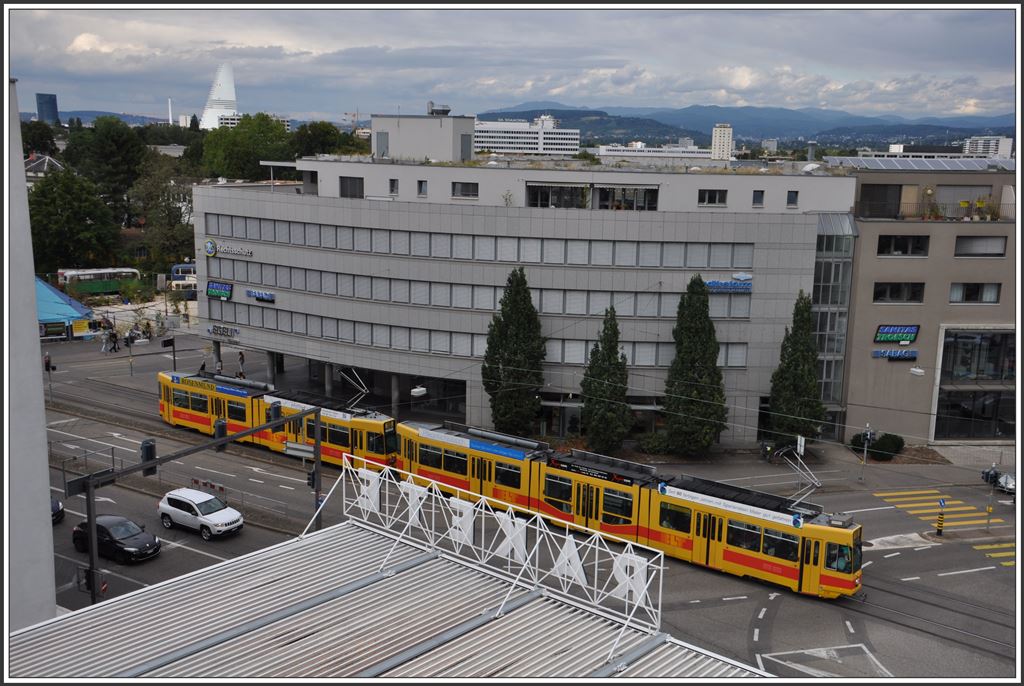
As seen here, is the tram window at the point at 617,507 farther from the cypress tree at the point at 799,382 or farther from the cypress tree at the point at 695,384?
the cypress tree at the point at 799,382

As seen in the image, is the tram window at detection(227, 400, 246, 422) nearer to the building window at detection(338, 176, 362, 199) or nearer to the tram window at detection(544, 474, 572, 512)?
the building window at detection(338, 176, 362, 199)

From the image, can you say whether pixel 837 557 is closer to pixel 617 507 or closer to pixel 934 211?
pixel 617 507

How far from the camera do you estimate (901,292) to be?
152 ft

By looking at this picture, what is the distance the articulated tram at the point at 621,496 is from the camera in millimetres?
28484

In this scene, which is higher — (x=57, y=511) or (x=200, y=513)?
(x=200, y=513)

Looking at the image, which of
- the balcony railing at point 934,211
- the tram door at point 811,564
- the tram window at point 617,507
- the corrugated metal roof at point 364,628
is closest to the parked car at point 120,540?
the corrugated metal roof at point 364,628

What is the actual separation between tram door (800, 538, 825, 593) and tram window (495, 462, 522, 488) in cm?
1101

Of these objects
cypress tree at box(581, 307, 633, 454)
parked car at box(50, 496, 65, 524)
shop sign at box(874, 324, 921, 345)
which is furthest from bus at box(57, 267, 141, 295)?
shop sign at box(874, 324, 921, 345)

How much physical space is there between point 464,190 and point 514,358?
9.54 m

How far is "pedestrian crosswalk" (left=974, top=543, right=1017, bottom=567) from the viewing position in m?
33.1

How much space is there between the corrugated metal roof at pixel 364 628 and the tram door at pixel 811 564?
11.4 m

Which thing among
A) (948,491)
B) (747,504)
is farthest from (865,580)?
(948,491)

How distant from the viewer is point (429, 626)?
17.6 metres

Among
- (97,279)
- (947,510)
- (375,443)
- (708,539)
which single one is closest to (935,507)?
(947,510)
